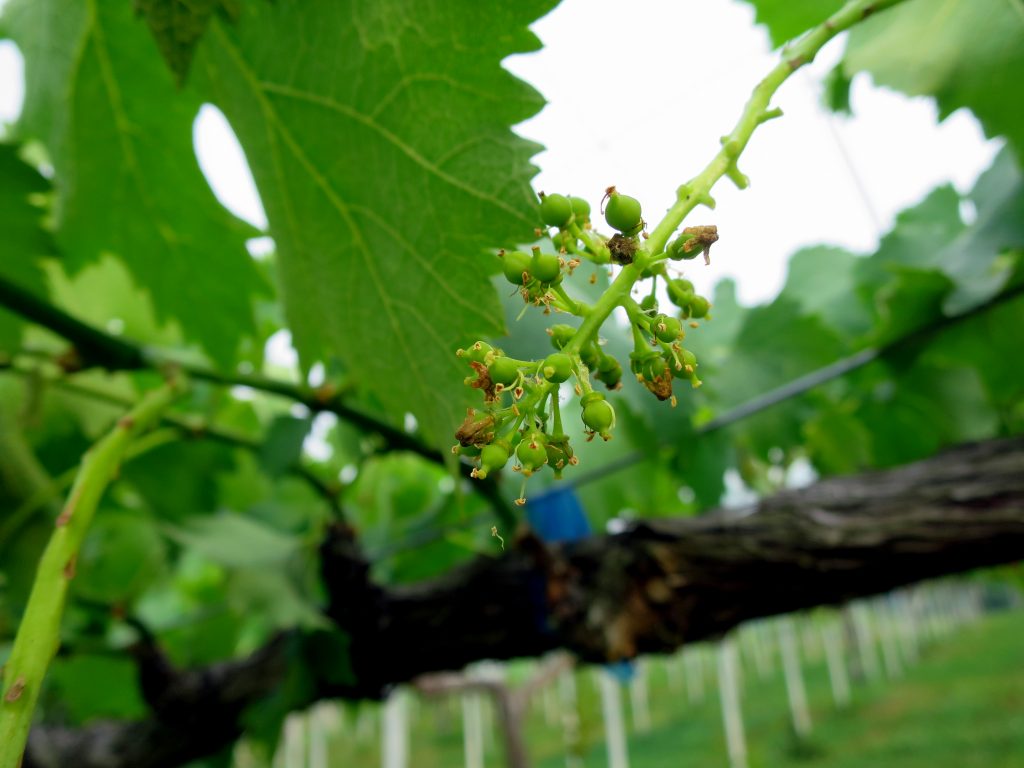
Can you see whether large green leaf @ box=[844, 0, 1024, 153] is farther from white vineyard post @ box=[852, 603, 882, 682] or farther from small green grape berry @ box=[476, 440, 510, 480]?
white vineyard post @ box=[852, 603, 882, 682]

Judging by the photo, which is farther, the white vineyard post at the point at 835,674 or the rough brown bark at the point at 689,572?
the white vineyard post at the point at 835,674

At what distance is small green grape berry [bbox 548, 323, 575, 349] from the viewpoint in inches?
17.4

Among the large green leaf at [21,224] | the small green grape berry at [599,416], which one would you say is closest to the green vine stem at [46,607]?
the small green grape berry at [599,416]

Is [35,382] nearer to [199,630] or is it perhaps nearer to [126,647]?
[126,647]

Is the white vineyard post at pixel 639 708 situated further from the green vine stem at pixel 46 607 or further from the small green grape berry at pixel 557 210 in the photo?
the small green grape berry at pixel 557 210

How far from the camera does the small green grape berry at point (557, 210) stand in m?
0.44

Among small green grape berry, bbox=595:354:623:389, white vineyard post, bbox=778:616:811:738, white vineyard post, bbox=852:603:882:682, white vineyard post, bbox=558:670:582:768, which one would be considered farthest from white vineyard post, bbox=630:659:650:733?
small green grape berry, bbox=595:354:623:389

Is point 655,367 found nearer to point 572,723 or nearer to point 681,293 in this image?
point 681,293

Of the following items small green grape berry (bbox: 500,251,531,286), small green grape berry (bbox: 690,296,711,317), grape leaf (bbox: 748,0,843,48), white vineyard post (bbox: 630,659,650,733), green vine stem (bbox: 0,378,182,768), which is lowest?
white vineyard post (bbox: 630,659,650,733)

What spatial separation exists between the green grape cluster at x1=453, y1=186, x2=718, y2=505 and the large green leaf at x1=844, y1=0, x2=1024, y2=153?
2.11 feet

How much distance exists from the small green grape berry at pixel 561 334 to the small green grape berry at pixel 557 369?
31mm

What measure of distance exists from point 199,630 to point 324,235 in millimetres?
1835

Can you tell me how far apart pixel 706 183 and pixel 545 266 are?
94mm

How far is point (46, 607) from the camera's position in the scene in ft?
1.65
